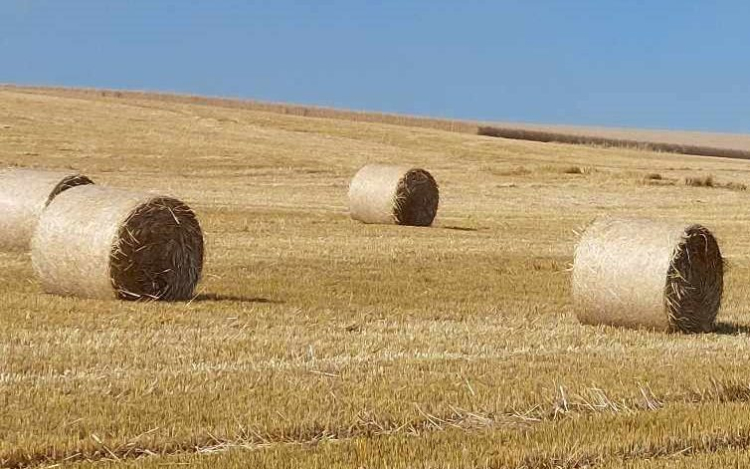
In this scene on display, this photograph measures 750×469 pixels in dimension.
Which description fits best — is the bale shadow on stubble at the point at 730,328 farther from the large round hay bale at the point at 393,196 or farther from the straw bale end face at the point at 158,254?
the large round hay bale at the point at 393,196

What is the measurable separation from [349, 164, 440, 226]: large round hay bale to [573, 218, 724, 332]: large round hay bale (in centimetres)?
1111

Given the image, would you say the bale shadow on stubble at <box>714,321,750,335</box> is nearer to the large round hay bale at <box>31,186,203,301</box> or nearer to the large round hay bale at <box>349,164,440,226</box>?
the large round hay bale at <box>31,186,203,301</box>

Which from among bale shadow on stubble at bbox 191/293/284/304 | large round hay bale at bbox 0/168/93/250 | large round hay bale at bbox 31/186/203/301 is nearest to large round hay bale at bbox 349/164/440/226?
large round hay bale at bbox 0/168/93/250

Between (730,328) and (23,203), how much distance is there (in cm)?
956

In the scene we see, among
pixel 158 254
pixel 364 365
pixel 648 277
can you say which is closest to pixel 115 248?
pixel 158 254

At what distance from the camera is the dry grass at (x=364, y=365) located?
711 cm

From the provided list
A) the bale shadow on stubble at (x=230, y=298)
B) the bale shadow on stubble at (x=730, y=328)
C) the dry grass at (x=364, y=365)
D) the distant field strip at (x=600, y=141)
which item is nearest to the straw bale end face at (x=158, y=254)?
the bale shadow on stubble at (x=230, y=298)

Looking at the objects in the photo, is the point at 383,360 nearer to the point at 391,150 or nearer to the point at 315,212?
the point at 315,212

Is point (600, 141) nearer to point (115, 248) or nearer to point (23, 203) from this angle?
point (23, 203)

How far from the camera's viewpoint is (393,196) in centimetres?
2327

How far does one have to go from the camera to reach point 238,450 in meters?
6.94

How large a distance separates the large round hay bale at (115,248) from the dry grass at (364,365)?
31cm

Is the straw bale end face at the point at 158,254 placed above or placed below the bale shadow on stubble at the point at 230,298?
above

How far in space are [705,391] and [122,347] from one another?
4.30 meters
